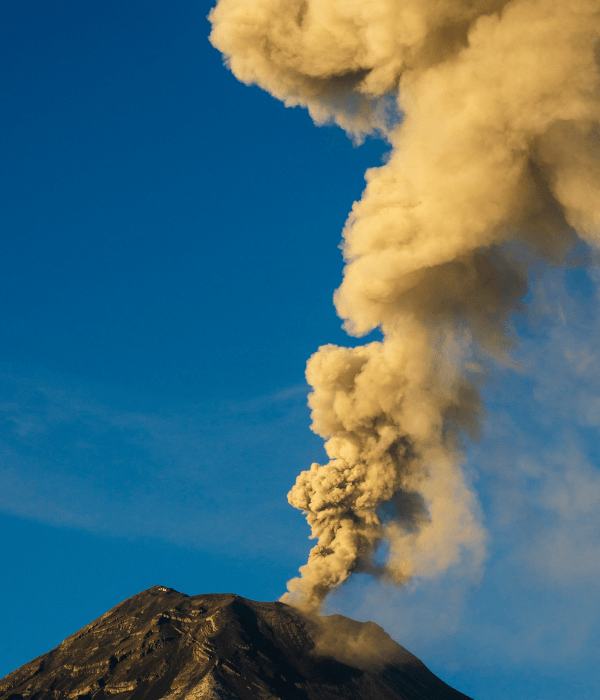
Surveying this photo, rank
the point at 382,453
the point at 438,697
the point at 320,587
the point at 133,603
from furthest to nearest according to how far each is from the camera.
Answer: the point at 133,603
the point at 438,697
the point at 320,587
the point at 382,453

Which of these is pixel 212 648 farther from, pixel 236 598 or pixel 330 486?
pixel 330 486

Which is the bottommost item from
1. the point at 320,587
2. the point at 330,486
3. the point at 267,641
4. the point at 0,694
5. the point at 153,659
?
the point at 0,694

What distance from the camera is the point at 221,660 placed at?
69.3m

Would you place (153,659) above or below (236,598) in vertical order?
below

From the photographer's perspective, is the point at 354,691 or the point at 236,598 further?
the point at 236,598

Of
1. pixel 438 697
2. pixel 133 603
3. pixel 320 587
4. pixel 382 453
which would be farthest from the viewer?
pixel 133 603

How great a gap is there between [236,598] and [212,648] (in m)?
11.3

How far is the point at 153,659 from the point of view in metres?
72.9

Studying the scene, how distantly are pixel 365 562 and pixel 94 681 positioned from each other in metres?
25.9

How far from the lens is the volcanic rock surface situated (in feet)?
225

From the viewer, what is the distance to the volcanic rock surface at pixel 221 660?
68.6m

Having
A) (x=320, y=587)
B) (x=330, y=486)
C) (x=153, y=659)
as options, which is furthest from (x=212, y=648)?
(x=330, y=486)

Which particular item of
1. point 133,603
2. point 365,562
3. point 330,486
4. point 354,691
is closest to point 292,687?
point 354,691

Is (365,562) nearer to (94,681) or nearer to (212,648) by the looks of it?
(212,648)
